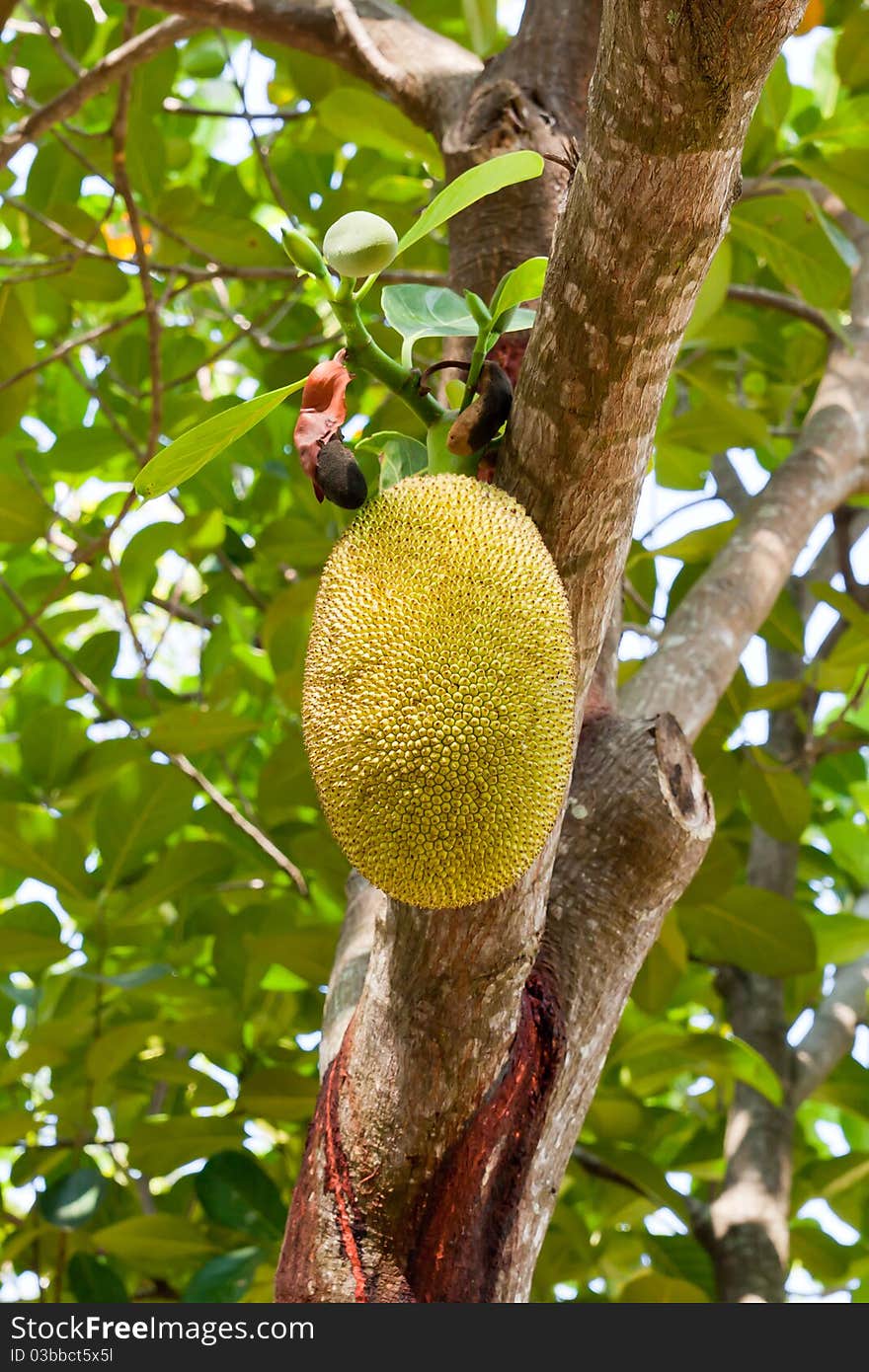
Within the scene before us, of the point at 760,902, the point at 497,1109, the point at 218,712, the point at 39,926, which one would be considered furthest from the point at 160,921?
the point at 497,1109

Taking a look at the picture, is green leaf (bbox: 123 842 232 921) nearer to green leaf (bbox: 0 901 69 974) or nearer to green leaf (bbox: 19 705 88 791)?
green leaf (bbox: 0 901 69 974)

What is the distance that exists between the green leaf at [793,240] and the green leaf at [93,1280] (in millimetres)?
1509

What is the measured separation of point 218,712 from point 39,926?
32 cm

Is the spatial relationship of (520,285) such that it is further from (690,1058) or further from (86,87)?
(690,1058)

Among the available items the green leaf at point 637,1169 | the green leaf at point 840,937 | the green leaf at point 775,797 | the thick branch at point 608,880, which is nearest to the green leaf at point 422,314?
the thick branch at point 608,880

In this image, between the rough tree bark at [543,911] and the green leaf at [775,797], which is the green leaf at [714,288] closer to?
the green leaf at [775,797]

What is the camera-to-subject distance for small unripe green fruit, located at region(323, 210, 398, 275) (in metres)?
0.65

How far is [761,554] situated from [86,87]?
0.94 meters

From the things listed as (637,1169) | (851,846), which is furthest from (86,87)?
(851,846)

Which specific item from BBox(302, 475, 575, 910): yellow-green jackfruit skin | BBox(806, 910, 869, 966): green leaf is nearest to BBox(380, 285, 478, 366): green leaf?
BBox(302, 475, 575, 910): yellow-green jackfruit skin

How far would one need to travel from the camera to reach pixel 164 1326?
831 mm

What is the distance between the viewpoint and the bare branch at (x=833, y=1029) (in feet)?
6.29

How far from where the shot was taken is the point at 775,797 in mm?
1706

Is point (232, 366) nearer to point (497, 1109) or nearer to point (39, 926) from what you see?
point (39, 926)
